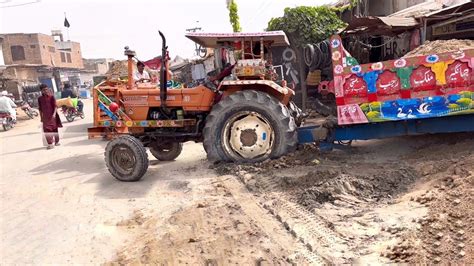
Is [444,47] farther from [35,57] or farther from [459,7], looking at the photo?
[35,57]

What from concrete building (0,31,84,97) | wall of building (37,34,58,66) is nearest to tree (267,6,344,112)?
concrete building (0,31,84,97)

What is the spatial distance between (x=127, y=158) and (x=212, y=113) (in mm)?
1448

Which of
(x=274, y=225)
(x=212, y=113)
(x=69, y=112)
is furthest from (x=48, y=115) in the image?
(x=274, y=225)

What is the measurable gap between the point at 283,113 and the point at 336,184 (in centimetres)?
165

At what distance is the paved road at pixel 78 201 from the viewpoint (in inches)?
155

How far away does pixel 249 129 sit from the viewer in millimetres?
6113

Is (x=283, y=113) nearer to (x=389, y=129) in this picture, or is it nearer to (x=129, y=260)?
(x=389, y=129)

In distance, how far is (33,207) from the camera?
533 centimetres

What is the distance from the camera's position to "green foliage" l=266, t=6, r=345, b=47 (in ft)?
39.7

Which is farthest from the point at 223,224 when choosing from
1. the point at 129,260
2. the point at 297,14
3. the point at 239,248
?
the point at 297,14

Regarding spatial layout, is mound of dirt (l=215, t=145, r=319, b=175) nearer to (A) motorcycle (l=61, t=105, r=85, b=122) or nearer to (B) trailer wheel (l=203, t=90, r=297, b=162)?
(B) trailer wheel (l=203, t=90, r=297, b=162)

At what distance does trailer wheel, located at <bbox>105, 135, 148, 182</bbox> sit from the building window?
4422cm

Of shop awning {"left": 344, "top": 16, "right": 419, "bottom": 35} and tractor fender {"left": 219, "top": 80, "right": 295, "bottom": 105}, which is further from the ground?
shop awning {"left": 344, "top": 16, "right": 419, "bottom": 35}

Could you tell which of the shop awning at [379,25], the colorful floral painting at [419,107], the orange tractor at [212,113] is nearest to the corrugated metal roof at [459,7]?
the shop awning at [379,25]
